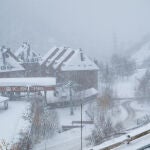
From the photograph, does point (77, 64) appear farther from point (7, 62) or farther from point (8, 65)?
point (7, 62)

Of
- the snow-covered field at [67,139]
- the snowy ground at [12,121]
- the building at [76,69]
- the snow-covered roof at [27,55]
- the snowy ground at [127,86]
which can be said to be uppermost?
the snow-covered roof at [27,55]

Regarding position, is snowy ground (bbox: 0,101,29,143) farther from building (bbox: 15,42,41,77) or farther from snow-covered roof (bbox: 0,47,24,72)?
building (bbox: 15,42,41,77)

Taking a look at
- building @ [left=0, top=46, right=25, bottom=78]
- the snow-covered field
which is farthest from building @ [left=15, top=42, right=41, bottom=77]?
the snow-covered field

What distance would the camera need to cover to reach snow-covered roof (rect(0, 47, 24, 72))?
44.7 metres

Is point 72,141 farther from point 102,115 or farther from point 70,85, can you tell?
point 70,85

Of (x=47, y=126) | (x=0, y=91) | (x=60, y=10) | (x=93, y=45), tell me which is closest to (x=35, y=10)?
(x=60, y=10)

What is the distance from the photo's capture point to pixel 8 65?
148 feet

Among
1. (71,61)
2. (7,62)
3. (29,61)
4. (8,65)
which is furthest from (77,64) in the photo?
(29,61)

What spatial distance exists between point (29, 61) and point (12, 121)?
25.0 m

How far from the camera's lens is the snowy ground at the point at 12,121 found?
2495 cm

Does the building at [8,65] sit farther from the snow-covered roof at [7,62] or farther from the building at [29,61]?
the building at [29,61]

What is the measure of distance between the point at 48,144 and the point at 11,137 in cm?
325

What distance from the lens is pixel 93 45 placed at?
384 feet

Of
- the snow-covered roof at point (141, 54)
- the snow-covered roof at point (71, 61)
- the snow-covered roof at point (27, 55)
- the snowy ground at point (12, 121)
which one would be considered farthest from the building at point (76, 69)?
the snow-covered roof at point (141, 54)
